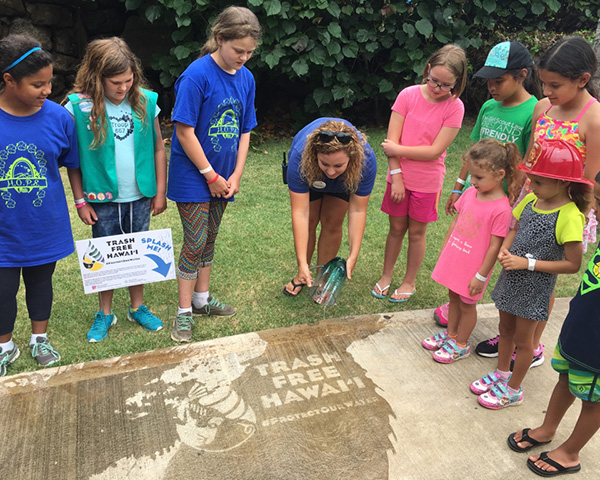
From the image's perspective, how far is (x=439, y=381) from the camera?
2.66 metres

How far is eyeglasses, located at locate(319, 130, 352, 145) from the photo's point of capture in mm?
2570

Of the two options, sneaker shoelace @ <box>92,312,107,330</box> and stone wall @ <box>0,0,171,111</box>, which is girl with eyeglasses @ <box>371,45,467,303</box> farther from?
stone wall @ <box>0,0,171,111</box>

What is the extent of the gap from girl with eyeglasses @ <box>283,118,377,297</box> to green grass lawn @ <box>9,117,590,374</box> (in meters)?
0.51

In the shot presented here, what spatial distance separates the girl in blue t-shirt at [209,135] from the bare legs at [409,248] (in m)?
1.17

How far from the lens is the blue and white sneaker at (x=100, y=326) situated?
9.59 ft

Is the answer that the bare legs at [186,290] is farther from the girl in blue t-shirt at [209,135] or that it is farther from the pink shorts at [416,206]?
the pink shorts at [416,206]

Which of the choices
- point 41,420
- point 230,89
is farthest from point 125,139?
point 41,420

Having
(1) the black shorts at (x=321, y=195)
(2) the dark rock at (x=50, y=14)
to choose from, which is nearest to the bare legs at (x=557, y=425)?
(1) the black shorts at (x=321, y=195)

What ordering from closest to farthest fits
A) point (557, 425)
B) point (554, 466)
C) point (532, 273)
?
point (554, 466)
point (557, 425)
point (532, 273)

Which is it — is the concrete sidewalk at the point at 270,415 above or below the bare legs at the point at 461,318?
below

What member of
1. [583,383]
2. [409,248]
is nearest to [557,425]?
[583,383]

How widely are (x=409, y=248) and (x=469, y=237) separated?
86 centimetres

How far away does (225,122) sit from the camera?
2.79 meters

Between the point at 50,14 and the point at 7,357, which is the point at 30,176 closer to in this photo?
the point at 7,357
